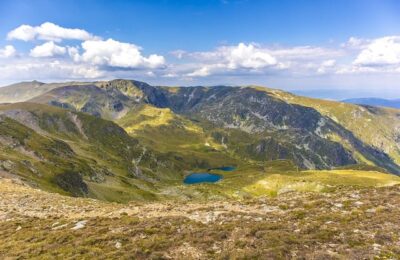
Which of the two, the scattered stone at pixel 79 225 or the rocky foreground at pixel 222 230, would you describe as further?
the scattered stone at pixel 79 225

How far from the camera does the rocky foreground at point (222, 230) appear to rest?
23.2m

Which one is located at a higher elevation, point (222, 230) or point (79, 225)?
point (222, 230)

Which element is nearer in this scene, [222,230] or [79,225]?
[222,230]

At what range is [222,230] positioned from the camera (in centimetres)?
2791

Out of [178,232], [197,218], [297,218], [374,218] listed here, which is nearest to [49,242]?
[178,232]

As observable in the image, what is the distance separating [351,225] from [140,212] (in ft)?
73.8

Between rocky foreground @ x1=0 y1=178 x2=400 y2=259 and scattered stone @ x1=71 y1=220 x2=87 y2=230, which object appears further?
scattered stone @ x1=71 y1=220 x2=87 y2=230

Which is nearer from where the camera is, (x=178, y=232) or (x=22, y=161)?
(x=178, y=232)

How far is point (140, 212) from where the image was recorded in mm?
38344

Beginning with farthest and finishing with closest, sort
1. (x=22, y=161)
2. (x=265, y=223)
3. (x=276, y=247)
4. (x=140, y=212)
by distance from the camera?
(x=22, y=161)
(x=140, y=212)
(x=265, y=223)
(x=276, y=247)

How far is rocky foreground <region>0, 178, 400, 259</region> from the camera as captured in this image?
76.0 feet

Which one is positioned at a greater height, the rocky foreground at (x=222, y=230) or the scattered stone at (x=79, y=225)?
the rocky foreground at (x=222, y=230)

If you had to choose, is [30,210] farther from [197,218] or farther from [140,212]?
[197,218]

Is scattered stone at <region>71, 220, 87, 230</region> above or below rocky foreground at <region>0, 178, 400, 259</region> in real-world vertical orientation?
below
